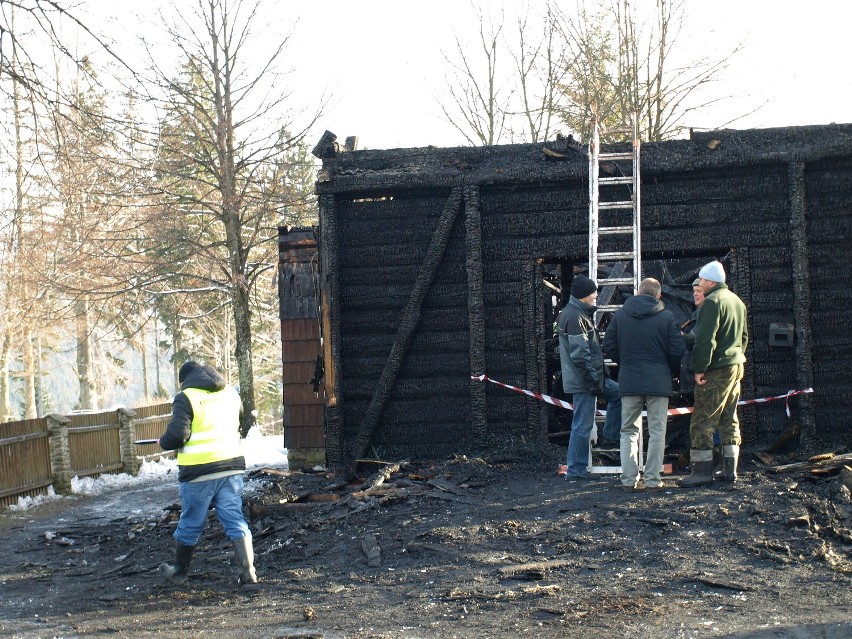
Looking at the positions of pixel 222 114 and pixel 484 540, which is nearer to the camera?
pixel 484 540

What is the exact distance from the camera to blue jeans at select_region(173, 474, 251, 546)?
24.7ft

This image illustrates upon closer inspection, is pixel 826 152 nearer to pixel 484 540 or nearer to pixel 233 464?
pixel 484 540

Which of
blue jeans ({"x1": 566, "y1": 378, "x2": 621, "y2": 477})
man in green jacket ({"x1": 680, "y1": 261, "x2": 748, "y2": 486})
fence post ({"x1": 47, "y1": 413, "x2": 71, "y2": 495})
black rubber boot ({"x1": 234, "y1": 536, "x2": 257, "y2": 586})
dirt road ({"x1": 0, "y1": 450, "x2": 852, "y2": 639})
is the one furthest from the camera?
fence post ({"x1": 47, "y1": 413, "x2": 71, "y2": 495})

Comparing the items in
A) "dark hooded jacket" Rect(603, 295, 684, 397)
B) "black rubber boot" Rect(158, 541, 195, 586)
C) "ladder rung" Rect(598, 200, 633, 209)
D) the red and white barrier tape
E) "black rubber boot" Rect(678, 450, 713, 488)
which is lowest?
"black rubber boot" Rect(158, 541, 195, 586)

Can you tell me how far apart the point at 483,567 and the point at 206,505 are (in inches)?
90.5

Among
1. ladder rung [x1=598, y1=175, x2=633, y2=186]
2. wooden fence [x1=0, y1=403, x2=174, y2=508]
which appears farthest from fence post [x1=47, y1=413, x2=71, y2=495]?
ladder rung [x1=598, y1=175, x2=633, y2=186]

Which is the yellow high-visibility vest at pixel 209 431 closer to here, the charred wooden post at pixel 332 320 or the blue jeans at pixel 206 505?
the blue jeans at pixel 206 505

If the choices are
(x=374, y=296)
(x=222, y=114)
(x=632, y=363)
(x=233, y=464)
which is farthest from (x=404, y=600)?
(x=222, y=114)

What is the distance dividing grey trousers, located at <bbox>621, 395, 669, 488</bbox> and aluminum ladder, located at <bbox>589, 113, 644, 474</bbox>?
721 millimetres

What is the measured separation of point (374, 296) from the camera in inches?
450

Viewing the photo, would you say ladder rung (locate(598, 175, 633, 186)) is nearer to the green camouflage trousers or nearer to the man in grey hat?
the man in grey hat

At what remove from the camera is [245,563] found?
7.38m

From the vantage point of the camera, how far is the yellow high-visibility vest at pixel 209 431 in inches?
297

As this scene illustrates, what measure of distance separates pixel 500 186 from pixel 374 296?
2015 millimetres
